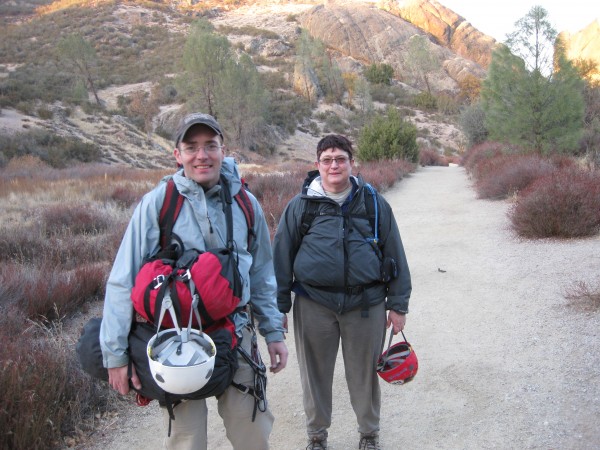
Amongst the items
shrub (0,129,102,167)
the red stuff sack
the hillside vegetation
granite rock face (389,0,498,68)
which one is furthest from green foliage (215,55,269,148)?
granite rock face (389,0,498,68)

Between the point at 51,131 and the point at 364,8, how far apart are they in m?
70.2

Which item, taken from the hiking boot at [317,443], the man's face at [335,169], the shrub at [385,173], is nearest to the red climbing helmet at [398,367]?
the hiking boot at [317,443]

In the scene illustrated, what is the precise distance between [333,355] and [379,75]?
61907 millimetres

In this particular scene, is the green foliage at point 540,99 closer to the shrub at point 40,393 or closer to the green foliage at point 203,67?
the shrub at point 40,393

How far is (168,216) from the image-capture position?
1900mm

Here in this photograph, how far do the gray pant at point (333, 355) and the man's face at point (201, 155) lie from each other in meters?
1.02

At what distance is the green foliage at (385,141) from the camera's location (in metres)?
22.1

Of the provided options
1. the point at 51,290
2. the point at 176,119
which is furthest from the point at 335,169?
the point at 176,119

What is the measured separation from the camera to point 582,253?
632 centimetres

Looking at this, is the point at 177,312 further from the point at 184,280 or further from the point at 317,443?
the point at 317,443

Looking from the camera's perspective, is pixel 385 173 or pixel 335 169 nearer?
pixel 335 169

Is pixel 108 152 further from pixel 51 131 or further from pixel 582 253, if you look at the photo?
pixel 582 253

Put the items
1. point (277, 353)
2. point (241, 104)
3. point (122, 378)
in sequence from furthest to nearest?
point (241, 104), point (277, 353), point (122, 378)

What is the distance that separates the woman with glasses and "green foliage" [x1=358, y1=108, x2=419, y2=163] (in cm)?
1967
